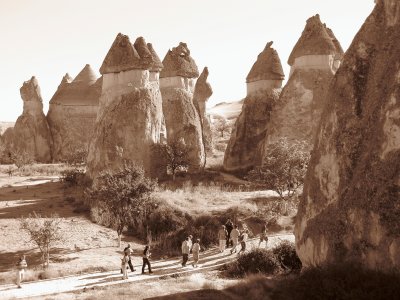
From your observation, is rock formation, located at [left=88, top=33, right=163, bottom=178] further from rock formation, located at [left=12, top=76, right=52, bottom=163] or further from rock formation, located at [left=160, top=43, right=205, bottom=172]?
rock formation, located at [left=12, top=76, right=52, bottom=163]

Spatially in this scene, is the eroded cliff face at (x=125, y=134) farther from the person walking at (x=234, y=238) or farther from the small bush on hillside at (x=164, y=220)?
the person walking at (x=234, y=238)

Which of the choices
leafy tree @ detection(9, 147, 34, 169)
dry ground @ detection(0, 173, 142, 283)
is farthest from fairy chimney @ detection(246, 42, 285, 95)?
leafy tree @ detection(9, 147, 34, 169)

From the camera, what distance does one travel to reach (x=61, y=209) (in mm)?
21125

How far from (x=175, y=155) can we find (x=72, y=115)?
1697 cm

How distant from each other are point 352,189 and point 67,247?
1076cm

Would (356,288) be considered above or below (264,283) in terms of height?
above

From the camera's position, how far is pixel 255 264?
14195 mm

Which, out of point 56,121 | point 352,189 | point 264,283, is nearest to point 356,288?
point 352,189

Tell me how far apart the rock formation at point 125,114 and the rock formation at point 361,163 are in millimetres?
13770

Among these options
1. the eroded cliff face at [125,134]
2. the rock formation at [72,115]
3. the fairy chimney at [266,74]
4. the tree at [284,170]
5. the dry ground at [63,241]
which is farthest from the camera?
the rock formation at [72,115]

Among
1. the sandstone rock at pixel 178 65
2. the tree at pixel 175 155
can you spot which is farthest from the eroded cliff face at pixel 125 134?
the sandstone rock at pixel 178 65

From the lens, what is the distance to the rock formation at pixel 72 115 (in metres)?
39.2

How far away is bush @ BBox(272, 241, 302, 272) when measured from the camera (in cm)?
1448

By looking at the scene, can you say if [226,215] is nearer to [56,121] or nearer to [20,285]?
[20,285]
